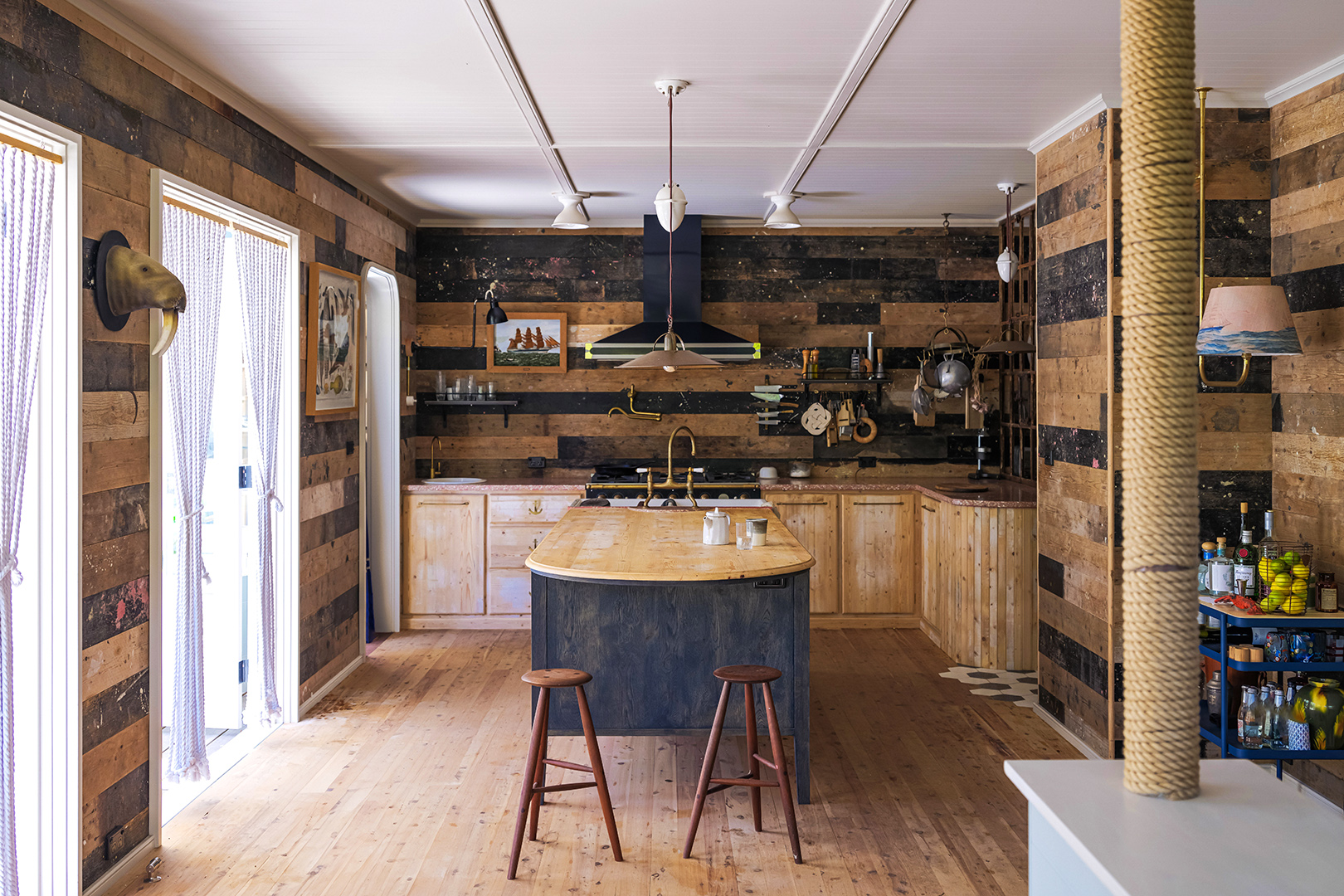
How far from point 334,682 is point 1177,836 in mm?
4475

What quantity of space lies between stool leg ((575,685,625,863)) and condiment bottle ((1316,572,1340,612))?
2511mm

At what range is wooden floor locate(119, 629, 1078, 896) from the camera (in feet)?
9.58

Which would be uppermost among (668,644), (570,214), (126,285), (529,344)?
(570,214)

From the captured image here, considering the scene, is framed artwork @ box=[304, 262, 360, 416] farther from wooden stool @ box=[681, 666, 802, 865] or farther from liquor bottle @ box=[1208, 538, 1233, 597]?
liquor bottle @ box=[1208, 538, 1233, 597]

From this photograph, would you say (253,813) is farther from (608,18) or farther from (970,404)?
(970,404)

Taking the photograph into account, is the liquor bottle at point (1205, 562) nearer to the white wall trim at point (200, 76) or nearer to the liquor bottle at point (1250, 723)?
the liquor bottle at point (1250, 723)

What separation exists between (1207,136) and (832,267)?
3.07m

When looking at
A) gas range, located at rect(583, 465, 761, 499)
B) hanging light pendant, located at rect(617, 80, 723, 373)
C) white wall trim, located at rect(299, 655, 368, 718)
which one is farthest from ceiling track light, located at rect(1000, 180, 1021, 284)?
white wall trim, located at rect(299, 655, 368, 718)

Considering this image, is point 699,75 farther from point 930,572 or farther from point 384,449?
point 930,572

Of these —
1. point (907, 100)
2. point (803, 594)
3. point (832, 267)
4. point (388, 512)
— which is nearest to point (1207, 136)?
point (907, 100)

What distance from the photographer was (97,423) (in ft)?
Result: 9.23

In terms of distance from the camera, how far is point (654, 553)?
3.58 metres

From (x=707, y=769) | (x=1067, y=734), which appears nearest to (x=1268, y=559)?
(x=1067, y=734)

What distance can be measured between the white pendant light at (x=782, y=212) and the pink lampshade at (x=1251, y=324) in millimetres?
2695
